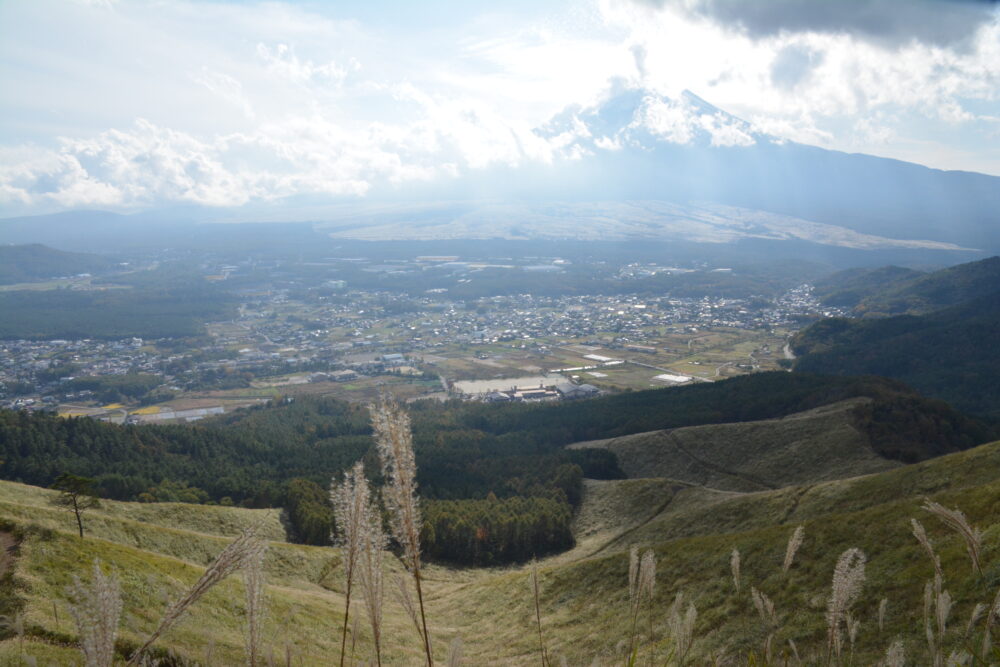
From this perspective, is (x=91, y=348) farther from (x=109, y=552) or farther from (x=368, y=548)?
(x=368, y=548)

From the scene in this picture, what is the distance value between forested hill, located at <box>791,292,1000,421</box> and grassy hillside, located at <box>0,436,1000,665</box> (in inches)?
2331

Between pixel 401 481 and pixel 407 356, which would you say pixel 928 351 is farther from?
pixel 401 481

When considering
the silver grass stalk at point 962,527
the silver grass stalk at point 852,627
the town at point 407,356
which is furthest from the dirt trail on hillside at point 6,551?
the town at point 407,356

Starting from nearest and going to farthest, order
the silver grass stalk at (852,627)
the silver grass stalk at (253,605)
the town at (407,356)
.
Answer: the silver grass stalk at (253,605) < the silver grass stalk at (852,627) < the town at (407,356)

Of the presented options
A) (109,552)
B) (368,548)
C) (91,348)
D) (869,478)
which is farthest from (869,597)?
(91,348)

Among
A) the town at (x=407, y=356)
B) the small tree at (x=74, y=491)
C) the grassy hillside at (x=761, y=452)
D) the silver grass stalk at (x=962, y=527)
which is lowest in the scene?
the town at (x=407, y=356)

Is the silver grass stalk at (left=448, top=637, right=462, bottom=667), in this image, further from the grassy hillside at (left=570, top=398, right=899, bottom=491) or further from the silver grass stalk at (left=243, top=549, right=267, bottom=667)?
the grassy hillside at (left=570, top=398, right=899, bottom=491)

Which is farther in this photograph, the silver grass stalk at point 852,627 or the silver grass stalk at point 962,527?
the silver grass stalk at point 852,627

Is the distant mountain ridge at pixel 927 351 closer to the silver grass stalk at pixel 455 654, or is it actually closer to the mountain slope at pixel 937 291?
the mountain slope at pixel 937 291

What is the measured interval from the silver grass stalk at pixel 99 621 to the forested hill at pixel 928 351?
93.8m

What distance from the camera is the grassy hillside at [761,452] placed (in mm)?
47281

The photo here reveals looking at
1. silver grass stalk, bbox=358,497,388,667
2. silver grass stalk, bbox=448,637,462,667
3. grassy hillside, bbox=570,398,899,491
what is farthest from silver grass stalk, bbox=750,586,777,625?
grassy hillside, bbox=570,398,899,491

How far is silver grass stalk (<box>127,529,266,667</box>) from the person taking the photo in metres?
3.40

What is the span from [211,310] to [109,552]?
179980 mm
